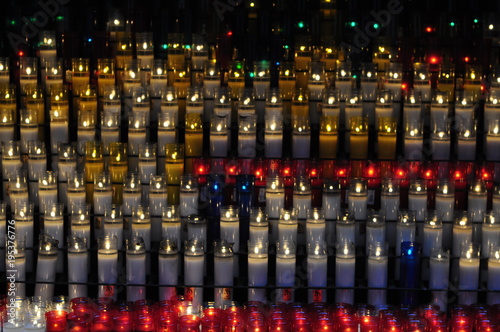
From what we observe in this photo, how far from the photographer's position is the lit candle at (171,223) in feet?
28.4

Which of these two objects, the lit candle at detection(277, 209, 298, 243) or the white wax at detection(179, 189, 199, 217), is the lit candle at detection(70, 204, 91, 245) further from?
the lit candle at detection(277, 209, 298, 243)

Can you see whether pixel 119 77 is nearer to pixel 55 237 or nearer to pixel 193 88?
pixel 193 88

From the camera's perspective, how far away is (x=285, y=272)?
8492 millimetres

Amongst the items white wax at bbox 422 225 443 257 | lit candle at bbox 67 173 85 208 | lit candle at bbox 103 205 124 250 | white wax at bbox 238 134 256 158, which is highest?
white wax at bbox 238 134 256 158

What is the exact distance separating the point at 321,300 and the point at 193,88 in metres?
1.84

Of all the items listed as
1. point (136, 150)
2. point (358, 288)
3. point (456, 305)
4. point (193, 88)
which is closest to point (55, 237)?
point (136, 150)

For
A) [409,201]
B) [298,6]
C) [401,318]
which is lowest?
[401,318]

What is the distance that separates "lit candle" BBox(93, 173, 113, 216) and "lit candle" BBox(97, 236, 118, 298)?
0.39 m

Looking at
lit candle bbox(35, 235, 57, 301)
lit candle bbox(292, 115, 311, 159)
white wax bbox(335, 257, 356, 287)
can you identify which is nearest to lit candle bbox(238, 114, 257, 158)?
lit candle bbox(292, 115, 311, 159)

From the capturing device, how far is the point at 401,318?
25.5 ft

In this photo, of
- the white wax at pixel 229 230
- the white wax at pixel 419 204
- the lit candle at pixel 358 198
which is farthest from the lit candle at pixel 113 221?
the white wax at pixel 419 204

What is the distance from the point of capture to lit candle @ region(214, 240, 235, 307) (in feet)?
27.8

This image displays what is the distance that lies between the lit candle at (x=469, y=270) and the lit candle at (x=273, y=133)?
58.5 inches

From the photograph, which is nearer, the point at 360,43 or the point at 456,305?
the point at 456,305
